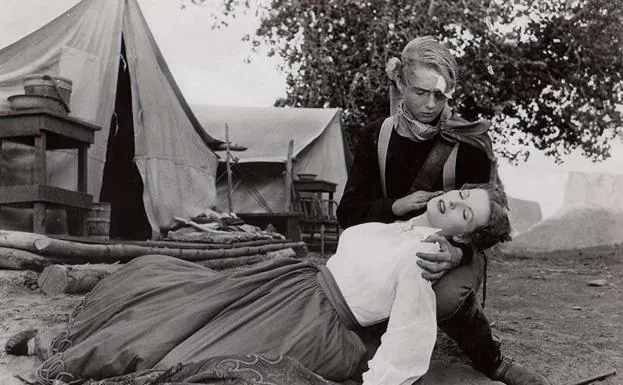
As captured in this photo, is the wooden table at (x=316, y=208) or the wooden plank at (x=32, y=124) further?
the wooden table at (x=316, y=208)

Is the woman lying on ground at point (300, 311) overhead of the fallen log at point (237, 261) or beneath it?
overhead

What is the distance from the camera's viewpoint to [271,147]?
1020 cm

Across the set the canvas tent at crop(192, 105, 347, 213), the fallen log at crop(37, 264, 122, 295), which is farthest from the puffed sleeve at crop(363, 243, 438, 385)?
the canvas tent at crop(192, 105, 347, 213)

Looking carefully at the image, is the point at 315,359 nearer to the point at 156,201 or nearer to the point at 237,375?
the point at 237,375

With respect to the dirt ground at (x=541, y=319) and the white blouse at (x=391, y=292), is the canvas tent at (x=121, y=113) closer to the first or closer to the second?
the dirt ground at (x=541, y=319)

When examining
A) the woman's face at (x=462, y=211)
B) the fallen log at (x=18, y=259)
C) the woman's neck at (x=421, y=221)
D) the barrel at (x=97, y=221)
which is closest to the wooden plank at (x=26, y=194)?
the barrel at (x=97, y=221)

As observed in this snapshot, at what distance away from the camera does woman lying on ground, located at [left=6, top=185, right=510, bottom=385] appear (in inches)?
85.0

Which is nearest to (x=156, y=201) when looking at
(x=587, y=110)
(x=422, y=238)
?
(x=422, y=238)

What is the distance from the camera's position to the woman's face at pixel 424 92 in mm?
2654

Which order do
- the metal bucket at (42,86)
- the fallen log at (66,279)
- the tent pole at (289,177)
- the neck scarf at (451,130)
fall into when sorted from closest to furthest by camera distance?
the neck scarf at (451,130) < the fallen log at (66,279) < the metal bucket at (42,86) < the tent pole at (289,177)

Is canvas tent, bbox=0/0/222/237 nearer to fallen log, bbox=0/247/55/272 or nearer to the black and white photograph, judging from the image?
the black and white photograph

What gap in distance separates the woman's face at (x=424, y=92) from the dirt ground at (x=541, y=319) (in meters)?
1.03

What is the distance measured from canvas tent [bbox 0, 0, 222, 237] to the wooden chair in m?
2.01

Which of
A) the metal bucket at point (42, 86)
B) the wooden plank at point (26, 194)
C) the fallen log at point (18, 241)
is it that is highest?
the metal bucket at point (42, 86)
